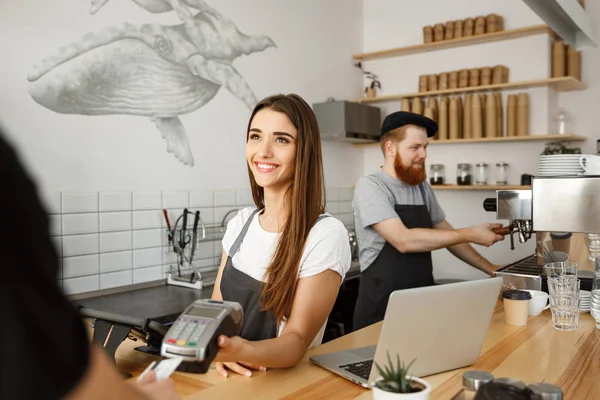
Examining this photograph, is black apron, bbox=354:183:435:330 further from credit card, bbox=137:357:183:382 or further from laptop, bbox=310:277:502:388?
credit card, bbox=137:357:183:382

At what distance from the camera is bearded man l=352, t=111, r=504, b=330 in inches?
114

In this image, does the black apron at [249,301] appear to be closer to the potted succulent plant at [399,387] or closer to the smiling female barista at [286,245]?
the smiling female barista at [286,245]

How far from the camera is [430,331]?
1.37 m

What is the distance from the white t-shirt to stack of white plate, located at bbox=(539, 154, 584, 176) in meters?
0.98

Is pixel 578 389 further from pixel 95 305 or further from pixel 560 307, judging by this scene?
pixel 95 305

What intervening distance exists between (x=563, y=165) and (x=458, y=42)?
8.99 ft

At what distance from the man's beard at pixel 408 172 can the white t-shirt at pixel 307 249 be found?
1363mm

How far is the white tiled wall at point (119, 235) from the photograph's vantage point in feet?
9.44

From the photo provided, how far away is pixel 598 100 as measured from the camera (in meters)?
4.24

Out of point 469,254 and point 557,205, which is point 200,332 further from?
point 469,254

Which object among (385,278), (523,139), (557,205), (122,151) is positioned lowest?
(385,278)

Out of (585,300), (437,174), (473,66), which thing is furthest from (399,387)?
(473,66)

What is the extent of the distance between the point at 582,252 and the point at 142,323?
6.14 feet

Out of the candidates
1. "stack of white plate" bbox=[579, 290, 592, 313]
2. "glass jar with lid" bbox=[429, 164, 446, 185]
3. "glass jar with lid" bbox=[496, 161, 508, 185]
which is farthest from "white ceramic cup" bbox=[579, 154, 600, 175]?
"glass jar with lid" bbox=[429, 164, 446, 185]
